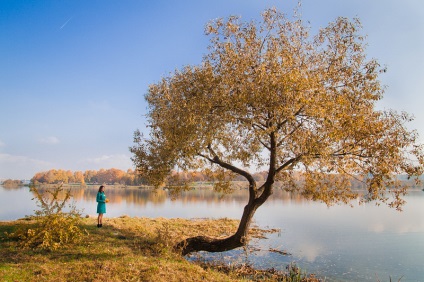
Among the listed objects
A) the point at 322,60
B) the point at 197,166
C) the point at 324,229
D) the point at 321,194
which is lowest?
the point at 324,229

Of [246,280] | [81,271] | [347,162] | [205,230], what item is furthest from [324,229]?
→ [81,271]

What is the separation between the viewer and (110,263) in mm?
14172

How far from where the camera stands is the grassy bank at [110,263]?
12836mm

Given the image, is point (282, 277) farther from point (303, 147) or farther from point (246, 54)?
point (246, 54)

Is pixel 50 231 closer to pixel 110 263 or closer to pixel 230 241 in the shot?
pixel 110 263

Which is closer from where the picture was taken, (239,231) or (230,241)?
(239,231)

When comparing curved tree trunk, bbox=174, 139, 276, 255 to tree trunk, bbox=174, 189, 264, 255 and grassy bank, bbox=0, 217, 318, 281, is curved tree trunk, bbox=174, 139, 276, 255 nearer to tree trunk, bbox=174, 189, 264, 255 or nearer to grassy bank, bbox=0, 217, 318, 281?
tree trunk, bbox=174, 189, 264, 255

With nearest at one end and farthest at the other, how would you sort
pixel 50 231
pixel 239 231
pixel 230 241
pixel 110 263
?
pixel 110 263
pixel 50 231
pixel 239 231
pixel 230 241

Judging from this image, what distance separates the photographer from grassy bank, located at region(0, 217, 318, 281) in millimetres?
12836

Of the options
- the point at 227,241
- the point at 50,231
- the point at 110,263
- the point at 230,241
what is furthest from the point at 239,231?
the point at 50,231

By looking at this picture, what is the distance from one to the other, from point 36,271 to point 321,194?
14.4 meters

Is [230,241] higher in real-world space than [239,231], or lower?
lower

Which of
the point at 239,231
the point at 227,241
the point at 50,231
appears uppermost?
the point at 50,231

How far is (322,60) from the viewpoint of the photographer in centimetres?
1853
